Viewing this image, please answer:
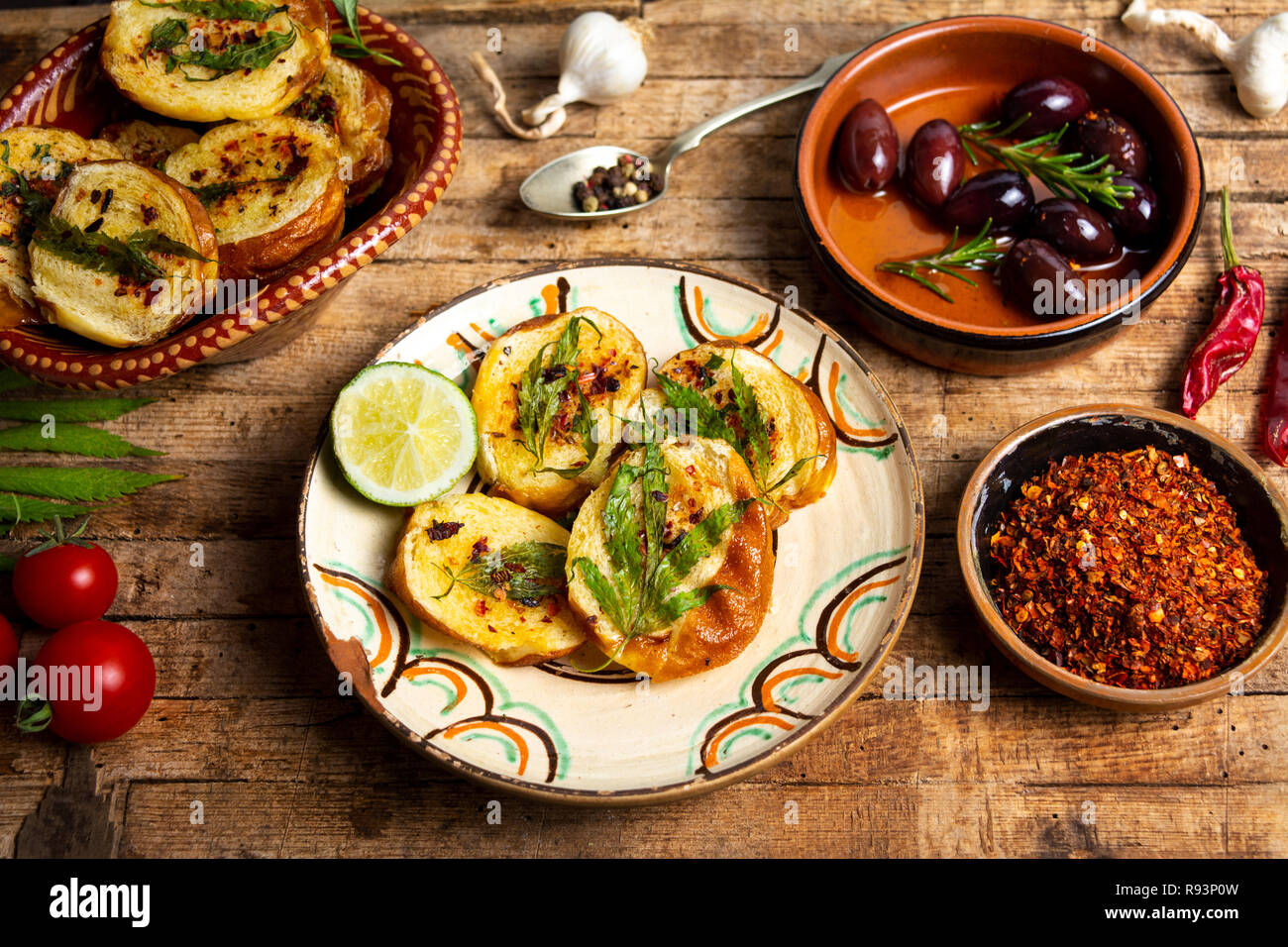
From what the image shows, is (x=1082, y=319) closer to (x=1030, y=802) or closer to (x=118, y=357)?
(x=1030, y=802)

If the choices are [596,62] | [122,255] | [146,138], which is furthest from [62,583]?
[596,62]

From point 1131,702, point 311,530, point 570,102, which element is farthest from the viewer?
point 570,102

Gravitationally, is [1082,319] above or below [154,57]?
below

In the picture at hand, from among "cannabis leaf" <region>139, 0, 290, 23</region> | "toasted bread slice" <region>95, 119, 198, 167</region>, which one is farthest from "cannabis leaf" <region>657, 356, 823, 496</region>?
"toasted bread slice" <region>95, 119, 198, 167</region>

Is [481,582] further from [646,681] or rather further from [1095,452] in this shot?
[1095,452]

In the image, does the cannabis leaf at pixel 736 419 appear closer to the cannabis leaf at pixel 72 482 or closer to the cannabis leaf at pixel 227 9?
the cannabis leaf at pixel 227 9

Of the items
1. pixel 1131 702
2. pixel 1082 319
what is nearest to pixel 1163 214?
pixel 1082 319

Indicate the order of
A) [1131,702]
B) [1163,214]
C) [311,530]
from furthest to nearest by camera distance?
[1163,214], [311,530], [1131,702]

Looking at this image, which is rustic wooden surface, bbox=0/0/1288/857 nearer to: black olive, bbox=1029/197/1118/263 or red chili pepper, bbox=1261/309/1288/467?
red chili pepper, bbox=1261/309/1288/467
